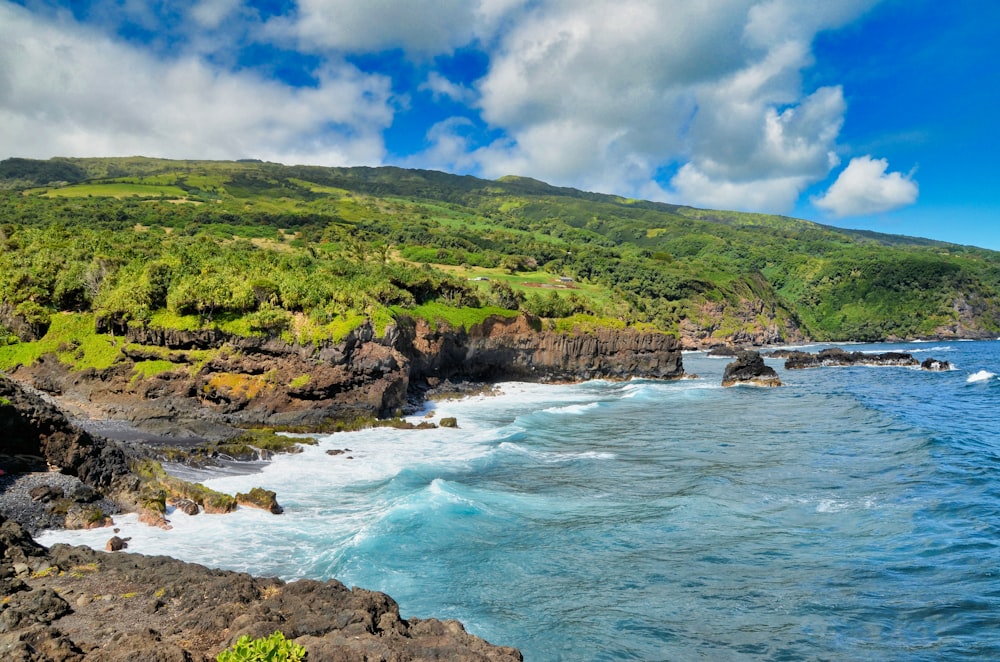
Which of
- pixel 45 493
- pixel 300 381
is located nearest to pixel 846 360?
pixel 300 381

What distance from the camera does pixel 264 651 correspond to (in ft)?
23.8

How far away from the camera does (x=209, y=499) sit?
18734 millimetres

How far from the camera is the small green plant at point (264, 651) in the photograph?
7047 mm

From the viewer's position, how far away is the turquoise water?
38.4 ft

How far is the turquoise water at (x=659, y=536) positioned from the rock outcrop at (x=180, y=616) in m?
3.13

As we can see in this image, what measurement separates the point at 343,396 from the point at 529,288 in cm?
3965

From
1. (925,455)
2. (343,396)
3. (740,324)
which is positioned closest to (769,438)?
(925,455)

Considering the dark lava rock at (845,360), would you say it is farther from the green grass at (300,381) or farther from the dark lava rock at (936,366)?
the green grass at (300,381)

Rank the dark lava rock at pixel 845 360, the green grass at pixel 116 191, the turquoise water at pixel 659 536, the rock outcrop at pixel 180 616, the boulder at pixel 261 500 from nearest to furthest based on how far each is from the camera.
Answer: the rock outcrop at pixel 180 616
the turquoise water at pixel 659 536
the boulder at pixel 261 500
the dark lava rock at pixel 845 360
the green grass at pixel 116 191

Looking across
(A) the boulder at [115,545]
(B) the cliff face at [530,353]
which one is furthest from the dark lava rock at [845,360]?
(A) the boulder at [115,545]

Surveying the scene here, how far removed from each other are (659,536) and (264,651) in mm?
12322

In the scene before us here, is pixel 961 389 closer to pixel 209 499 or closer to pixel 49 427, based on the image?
pixel 209 499

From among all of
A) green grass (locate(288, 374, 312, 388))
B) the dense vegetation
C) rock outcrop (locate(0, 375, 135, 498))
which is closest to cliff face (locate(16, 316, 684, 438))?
green grass (locate(288, 374, 312, 388))

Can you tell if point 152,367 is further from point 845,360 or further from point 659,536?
point 845,360
